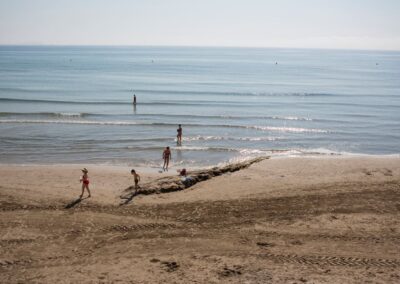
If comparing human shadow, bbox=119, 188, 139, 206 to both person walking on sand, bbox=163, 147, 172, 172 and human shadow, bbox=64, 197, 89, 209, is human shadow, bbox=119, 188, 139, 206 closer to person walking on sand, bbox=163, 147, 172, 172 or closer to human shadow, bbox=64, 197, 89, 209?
human shadow, bbox=64, 197, 89, 209

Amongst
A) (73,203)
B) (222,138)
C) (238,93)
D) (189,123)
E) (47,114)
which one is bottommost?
(73,203)

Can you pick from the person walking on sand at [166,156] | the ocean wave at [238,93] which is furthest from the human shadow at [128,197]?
the ocean wave at [238,93]

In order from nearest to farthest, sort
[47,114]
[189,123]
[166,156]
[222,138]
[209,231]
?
[209,231] → [166,156] → [222,138] → [189,123] → [47,114]

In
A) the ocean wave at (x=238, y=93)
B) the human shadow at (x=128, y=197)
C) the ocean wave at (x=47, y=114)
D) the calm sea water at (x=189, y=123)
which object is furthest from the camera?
the ocean wave at (x=238, y=93)

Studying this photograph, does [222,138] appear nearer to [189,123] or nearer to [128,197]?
[189,123]

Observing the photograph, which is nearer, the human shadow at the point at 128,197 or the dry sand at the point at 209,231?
the dry sand at the point at 209,231

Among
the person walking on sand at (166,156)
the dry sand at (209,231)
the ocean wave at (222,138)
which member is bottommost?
the dry sand at (209,231)

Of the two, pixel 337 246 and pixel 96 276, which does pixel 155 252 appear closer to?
pixel 96 276

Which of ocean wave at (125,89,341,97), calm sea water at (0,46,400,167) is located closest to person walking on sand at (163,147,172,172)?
calm sea water at (0,46,400,167)

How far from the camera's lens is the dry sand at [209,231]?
10.2 meters

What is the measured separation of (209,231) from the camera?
41.3 feet

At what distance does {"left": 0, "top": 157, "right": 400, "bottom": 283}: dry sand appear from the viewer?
10234 mm

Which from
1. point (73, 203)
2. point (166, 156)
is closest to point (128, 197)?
point (73, 203)

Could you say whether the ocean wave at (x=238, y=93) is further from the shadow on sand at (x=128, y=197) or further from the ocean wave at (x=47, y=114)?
the shadow on sand at (x=128, y=197)
